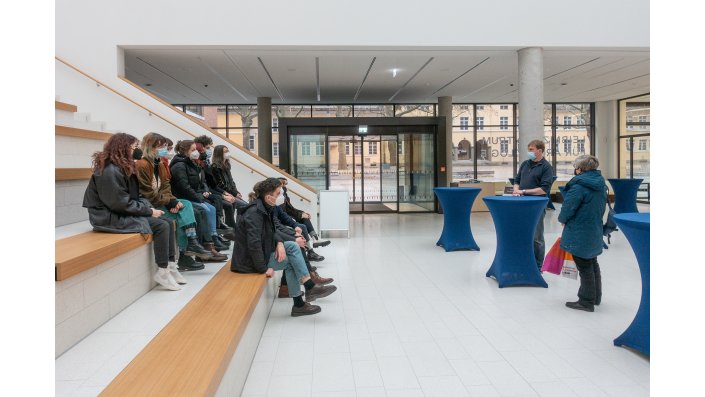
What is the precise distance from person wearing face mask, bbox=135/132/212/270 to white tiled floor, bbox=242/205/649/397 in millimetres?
1136

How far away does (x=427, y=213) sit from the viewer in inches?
616

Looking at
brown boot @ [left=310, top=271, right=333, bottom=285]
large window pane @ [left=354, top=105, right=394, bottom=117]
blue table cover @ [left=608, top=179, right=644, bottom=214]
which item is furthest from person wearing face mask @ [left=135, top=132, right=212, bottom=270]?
large window pane @ [left=354, top=105, right=394, bottom=117]

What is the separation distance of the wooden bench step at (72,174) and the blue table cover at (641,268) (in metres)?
5.15

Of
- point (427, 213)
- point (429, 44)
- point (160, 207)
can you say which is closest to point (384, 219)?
point (427, 213)

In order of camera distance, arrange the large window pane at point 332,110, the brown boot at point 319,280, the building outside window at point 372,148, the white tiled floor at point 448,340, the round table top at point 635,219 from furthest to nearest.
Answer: the large window pane at point 332,110
the building outside window at point 372,148
the brown boot at point 319,280
the round table top at point 635,219
the white tiled floor at point 448,340

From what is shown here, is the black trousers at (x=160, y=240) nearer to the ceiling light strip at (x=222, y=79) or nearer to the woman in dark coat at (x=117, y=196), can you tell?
the woman in dark coat at (x=117, y=196)

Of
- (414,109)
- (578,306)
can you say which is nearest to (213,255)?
(578,306)

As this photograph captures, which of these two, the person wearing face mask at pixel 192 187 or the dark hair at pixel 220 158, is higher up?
the dark hair at pixel 220 158

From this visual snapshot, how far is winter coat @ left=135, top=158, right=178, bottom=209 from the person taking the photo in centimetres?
501

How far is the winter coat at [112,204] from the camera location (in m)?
4.17

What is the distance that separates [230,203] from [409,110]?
1218 centimetres

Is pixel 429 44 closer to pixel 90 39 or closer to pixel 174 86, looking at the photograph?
pixel 90 39

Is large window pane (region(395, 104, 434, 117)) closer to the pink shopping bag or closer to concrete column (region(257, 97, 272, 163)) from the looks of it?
concrete column (region(257, 97, 272, 163))

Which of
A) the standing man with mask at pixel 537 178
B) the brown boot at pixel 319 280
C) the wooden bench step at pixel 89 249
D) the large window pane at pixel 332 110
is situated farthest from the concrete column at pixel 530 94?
the large window pane at pixel 332 110
